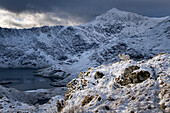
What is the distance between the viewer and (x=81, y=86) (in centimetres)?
1623

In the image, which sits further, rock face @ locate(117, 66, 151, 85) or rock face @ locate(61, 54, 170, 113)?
rock face @ locate(117, 66, 151, 85)

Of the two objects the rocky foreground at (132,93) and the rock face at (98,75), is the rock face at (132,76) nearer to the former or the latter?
the rocky foreground at (132,93)

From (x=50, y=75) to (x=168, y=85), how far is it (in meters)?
163

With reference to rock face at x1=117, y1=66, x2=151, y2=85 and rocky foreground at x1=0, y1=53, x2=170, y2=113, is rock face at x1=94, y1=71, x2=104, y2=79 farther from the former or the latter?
rock face at x1=117, y1=66, x2=151, y2=85

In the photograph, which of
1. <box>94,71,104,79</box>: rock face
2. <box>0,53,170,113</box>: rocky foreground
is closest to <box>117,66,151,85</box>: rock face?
<box>0,53,170,113</box>: rocky foreground

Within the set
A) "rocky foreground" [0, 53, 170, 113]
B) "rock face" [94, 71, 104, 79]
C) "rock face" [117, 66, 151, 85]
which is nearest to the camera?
"rocky foreground" [0, 53, 170, 113]

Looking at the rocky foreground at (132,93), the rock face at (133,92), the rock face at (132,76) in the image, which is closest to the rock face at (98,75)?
the rocky foreground at (132,93)

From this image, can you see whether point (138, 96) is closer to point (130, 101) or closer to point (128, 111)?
point (130, 101)

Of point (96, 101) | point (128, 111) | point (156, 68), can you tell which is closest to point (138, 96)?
point (128, 111)

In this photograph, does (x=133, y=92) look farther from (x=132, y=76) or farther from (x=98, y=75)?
(x=98, y=75)

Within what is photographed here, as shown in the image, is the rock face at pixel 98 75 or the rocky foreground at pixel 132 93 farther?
the rock face at pixel 98 75

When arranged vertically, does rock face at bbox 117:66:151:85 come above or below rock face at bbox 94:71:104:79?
below

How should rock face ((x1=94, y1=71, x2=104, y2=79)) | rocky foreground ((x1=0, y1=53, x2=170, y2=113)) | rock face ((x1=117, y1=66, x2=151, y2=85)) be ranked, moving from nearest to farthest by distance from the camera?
rocky foreground ((x1=0, y1=53, x2=170, y2=113)), rock face ((x1=117, y1=66, x2=151, y2=85)), rock face ((x1=94, y1=71, x2=104, y2=79))

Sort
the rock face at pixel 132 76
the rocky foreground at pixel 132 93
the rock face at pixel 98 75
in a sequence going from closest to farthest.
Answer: the rocky foreground at pixel 132 93 < the rock face at pixel 132 76 < the rock face at pixel 98 75
